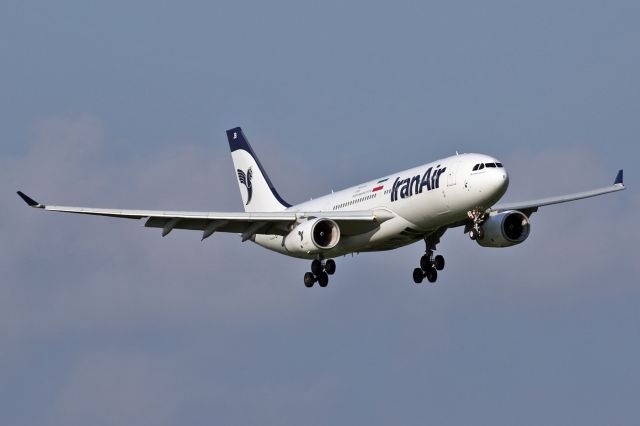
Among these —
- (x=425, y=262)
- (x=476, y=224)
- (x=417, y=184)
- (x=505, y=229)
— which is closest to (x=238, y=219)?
(x=417, y=184)

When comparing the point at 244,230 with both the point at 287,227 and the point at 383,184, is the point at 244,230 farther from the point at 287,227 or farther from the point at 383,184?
the point at 383,184

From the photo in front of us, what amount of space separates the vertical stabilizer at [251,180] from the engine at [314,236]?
10.4 metres

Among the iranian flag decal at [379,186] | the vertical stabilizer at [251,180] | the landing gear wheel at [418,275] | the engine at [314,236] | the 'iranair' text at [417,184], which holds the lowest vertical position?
the landing gear wheel at [418,275]

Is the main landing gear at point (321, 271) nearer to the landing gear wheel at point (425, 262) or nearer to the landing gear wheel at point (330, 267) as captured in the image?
the landing gear wheel at point (330, 267)

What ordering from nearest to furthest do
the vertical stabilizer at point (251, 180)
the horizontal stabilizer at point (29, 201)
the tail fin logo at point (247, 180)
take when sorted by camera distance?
the horizontal stabilizer at point (29, 201), the vertical stabilizer at point (251, 180), the tail fin logo at point (247, 180)

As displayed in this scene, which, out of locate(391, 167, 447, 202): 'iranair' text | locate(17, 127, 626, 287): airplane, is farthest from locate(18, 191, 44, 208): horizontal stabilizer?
locate(391, 167, 447, 202): 'iranair' text

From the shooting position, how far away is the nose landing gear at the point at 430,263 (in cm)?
6006

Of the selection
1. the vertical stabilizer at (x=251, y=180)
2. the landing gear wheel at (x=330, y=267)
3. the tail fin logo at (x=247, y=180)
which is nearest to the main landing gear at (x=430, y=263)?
the landing gear wheel at (x=330, y=267)

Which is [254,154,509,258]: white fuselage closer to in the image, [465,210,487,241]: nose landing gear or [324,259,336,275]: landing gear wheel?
[324,259,336,275]: landing gear wheel

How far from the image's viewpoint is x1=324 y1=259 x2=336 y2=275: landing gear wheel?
58.8m

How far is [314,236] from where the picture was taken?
56375 mm

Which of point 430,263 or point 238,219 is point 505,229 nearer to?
point 430,263

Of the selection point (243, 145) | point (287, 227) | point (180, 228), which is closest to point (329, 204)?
point (287, 227)

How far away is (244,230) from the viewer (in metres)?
60.4
